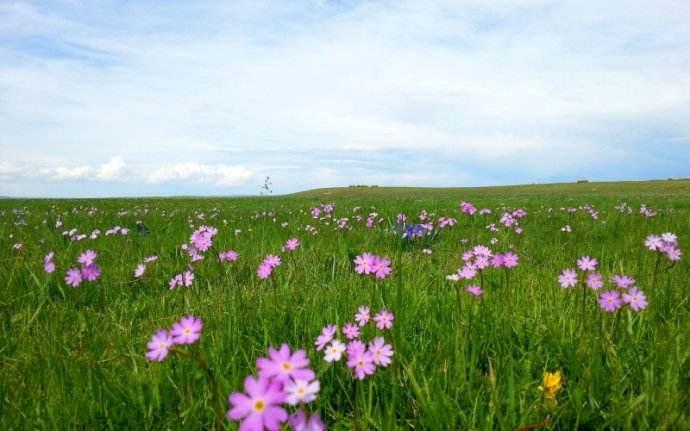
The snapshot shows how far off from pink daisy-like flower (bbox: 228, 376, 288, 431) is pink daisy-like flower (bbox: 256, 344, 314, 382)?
0.02 m


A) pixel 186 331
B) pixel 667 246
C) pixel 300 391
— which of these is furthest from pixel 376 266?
pixel 667 246

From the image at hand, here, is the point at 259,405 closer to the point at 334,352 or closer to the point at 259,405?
the point at 259,405

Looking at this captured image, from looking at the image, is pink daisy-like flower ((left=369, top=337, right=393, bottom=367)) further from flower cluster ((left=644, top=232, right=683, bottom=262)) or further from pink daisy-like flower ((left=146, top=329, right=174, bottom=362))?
flower cluster ((left=644, top=232, right=683, bottom=262))

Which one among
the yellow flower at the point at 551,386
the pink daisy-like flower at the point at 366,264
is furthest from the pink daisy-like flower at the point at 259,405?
the pink daisy-like flower at the point at 366,264

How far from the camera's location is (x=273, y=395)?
1.00m

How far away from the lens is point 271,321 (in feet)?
9.61

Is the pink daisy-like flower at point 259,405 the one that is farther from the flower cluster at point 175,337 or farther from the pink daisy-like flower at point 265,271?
the pink daisy-like flower at point 265,271

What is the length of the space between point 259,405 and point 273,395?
52 millimetres

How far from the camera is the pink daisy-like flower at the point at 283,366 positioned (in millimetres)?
1062

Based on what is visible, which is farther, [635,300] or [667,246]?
[667,246]

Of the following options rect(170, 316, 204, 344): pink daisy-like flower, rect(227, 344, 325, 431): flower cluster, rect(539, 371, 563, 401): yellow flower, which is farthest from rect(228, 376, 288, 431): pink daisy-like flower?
rect(539, 371, 563, 401): yellow flower

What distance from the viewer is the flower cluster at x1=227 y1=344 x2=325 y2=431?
0.98 metres

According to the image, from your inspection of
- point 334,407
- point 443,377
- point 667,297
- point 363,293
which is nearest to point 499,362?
point 443,377

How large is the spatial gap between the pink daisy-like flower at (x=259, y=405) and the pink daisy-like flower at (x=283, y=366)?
2cm
